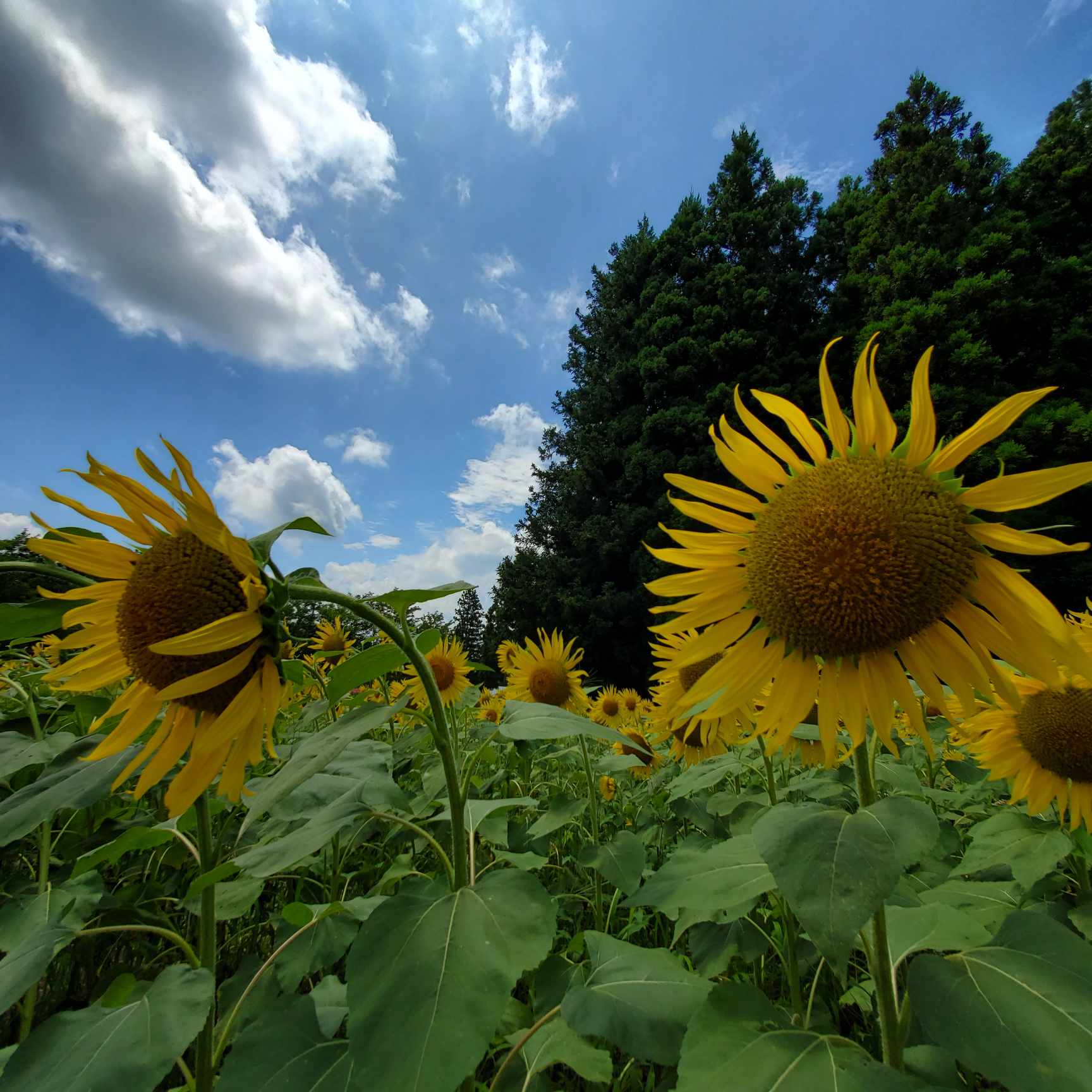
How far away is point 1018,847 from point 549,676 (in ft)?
8.54

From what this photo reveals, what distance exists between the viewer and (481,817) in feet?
4.11

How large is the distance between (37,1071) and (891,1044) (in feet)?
4.38

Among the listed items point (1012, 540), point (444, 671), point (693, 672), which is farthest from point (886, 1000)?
point (444, 671)

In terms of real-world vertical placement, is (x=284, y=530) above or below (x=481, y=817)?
above

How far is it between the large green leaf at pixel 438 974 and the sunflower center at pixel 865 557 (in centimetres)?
70

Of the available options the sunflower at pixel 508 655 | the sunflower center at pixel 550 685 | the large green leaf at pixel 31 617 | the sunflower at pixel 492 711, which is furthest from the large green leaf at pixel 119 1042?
the sunflower at pixel 492 711

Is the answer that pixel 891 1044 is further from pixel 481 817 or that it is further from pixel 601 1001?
pixel 481 817

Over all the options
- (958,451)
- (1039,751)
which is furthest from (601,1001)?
(1039,751)

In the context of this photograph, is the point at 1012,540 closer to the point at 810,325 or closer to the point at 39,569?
the point at 39,569

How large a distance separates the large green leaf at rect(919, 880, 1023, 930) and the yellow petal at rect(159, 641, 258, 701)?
172 cm

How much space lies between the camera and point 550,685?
387cm

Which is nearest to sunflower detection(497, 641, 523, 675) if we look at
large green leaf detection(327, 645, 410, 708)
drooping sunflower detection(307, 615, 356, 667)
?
drooping sunflower detection(307, 615, 356, 667)

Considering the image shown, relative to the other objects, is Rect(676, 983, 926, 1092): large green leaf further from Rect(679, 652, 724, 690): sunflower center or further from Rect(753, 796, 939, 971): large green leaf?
Rect(679, 652, 724, 690): sunflower center

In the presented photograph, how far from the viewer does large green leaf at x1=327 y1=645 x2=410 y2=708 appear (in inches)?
Answer: 39.4
